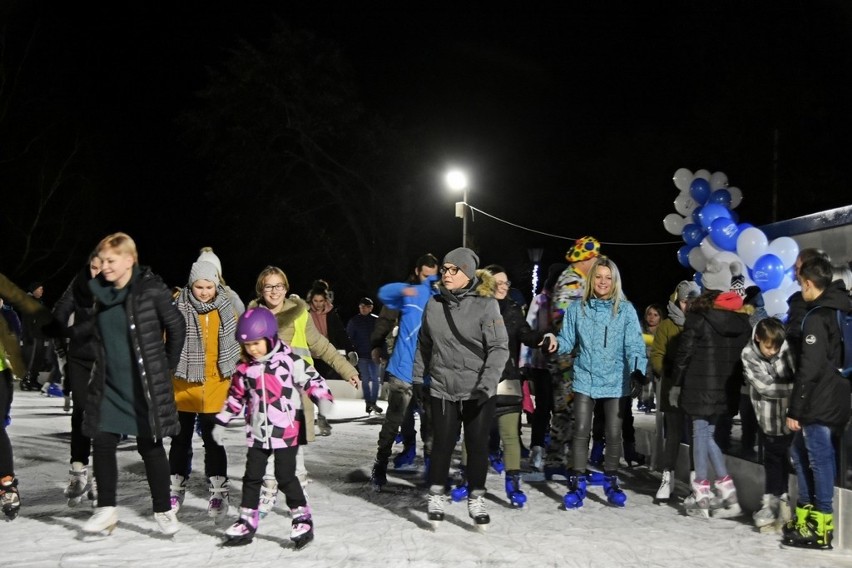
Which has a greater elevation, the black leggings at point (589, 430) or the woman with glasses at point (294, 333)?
the woman with glasses at point (294, 333)

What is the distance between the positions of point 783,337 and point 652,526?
155 cm

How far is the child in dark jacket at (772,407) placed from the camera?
21.1ft

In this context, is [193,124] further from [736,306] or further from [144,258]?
[736,306]

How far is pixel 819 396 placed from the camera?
19.3 ft

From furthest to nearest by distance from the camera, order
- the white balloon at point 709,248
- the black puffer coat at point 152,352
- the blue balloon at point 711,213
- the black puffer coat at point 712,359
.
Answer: the blue balloon at point 711,213, the white balloon at point 709,248, the black puffer coat at point 712,359, the black puffer coat at point 152,352

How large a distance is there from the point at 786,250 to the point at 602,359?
10.1 feet

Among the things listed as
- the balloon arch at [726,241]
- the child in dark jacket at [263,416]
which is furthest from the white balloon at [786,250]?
the child in dark jacket at [263,416]

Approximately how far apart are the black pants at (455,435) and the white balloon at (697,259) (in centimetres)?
624

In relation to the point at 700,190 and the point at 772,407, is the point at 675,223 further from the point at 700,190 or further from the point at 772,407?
the point at 772,407

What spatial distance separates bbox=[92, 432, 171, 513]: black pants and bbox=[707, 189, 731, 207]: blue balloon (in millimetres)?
8798

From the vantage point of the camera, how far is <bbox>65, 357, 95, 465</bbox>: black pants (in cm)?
620

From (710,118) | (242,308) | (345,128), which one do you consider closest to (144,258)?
(345,128)

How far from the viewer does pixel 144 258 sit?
121ft

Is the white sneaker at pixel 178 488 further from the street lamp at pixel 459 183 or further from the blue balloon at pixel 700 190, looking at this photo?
the street lamp at pixel 459 183
